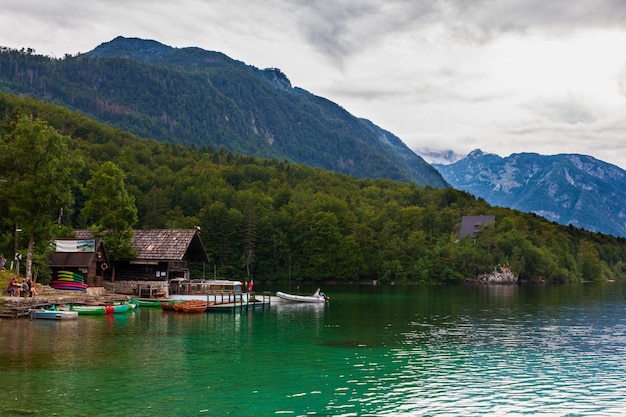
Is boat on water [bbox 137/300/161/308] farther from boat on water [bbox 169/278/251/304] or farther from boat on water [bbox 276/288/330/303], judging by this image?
boat on water [bbox 276/288/330/303]

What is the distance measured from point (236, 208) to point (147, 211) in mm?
25467

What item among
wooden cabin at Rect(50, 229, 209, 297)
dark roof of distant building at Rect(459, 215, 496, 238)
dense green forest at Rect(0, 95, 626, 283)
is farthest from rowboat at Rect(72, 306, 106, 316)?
dark roof of distant building at Rect(459, 215, 496, 238)

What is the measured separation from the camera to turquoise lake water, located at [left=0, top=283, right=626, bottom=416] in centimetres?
2455

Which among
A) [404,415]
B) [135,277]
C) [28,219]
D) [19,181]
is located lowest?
[404,415]

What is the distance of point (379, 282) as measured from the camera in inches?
6511

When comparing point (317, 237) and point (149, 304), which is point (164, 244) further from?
point (317, 237)

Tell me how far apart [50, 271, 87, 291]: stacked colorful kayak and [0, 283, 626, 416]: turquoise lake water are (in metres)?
12.0

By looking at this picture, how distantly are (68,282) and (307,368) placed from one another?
4477 cm

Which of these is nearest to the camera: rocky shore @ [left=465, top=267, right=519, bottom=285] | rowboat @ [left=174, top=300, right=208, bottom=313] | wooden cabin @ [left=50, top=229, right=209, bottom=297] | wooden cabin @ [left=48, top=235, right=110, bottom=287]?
rowboat @ [left=174, top=300, right=208, bottom=313]

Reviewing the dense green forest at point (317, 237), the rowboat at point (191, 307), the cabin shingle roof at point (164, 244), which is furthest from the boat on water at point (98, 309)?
the dense green forest at point (317, 237)

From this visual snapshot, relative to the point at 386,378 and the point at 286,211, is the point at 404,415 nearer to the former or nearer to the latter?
the point at 386,378

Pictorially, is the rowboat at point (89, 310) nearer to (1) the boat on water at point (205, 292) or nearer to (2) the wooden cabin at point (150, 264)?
(1) the boat on water at point (205, 292)

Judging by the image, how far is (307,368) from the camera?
32.7 metres

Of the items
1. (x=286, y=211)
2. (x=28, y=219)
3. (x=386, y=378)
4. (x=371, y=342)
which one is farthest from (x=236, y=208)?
(x=386, y=378)
